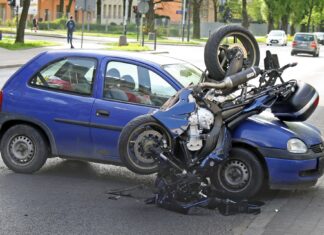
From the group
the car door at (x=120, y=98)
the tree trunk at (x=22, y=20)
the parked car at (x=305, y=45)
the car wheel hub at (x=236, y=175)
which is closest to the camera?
the car wheel hub at (x=236, y=175)

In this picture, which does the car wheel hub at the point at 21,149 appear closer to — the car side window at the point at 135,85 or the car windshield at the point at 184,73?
the car side window at the point at 135,85

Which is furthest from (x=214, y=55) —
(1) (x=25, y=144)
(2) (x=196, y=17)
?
(2) (x=196, y=17)

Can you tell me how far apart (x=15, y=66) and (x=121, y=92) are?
761 inches

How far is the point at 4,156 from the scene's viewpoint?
7.07 metres

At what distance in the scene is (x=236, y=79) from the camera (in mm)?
5988

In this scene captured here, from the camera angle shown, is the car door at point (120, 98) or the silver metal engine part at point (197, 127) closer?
the silver metal engine part at point (197, 127)

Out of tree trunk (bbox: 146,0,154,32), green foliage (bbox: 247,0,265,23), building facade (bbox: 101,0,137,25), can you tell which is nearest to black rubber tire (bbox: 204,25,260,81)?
tree trunk (bbox: 146,0,154,32)

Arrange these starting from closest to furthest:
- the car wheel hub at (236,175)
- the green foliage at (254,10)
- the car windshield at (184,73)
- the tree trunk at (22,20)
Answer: the car wheel hub at (236,175)
the car windshield at (184,73)
the tree trunk at (22,20)
the green foliage at (254,10)

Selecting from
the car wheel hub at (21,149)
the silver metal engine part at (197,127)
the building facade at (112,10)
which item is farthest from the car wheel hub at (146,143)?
the building facade at (112,10)

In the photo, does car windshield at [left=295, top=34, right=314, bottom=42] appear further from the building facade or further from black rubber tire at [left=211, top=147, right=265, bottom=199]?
the building facade

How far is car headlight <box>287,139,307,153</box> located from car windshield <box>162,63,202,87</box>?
134 centimetres

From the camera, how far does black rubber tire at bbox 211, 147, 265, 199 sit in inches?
241

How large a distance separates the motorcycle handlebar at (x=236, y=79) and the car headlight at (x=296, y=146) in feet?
2.50

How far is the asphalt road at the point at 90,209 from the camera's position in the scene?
523cm
